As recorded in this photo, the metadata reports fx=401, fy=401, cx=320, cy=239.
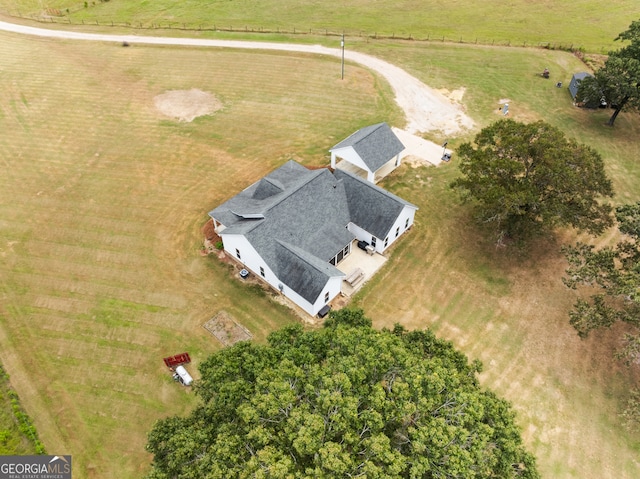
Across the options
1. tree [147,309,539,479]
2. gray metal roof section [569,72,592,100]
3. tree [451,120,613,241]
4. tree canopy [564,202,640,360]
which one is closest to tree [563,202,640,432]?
tree canopy [564,202,640,360]

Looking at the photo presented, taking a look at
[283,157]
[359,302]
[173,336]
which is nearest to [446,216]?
[359,302]

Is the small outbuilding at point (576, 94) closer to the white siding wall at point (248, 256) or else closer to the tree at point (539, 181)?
the tree at point (539, 181)

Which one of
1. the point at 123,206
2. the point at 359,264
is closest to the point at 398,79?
the point at 359,264

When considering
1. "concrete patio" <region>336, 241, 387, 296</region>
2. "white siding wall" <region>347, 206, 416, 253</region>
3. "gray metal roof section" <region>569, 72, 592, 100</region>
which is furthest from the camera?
"gray metal roof section" <region>569, 72, 592, 100</region>

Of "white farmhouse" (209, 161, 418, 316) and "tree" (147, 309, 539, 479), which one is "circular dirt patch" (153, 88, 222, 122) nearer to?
"white farmhouse" (209, 161, 418, 316)

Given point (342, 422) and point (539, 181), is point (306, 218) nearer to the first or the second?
point (539, 181)
